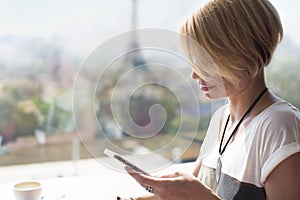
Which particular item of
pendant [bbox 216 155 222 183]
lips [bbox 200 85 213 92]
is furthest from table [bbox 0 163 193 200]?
lips [bbox 200 85 213 92]

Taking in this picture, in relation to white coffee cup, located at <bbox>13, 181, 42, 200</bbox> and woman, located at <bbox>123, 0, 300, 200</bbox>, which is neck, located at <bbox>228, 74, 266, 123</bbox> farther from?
white coffee cup, located at <bbox>13, 181, 42, 200</bbox>

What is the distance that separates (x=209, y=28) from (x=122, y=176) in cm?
68

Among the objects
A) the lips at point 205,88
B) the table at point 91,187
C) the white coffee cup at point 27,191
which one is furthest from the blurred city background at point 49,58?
the lips at point 205,88

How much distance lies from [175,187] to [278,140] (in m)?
0.23

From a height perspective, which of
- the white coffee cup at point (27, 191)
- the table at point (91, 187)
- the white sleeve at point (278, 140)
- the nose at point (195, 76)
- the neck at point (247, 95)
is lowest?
the table at point (91, 187)

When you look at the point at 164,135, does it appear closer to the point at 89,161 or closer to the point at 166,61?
the point at 166,61

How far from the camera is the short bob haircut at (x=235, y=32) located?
0.79m

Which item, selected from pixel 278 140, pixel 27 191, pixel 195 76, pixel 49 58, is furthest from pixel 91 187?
pixel 278 140

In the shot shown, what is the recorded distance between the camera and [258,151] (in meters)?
0.77

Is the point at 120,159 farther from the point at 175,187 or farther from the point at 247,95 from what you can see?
the point at 247,95

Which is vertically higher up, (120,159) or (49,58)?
(49,58)

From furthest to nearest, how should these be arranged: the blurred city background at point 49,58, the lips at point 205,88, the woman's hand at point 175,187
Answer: the blurred city background at point 49,58 < the lips at point 205,88 < the woman's hand at point 175,187

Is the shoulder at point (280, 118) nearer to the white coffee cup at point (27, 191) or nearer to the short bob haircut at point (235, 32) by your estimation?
the short bob haircut at point (235, 32)

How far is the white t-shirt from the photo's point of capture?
732 mm
